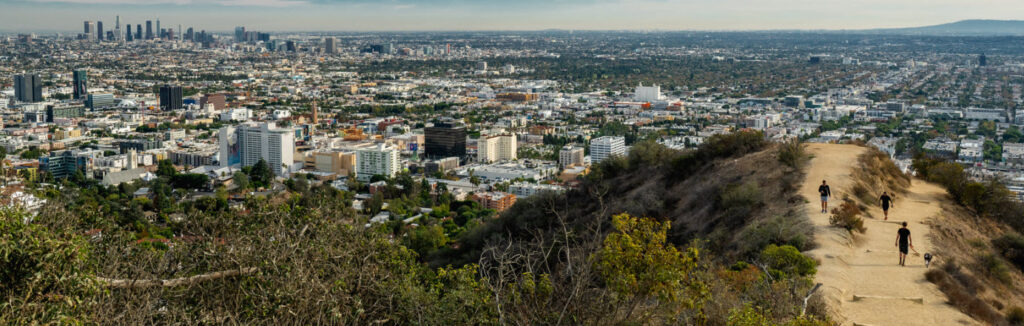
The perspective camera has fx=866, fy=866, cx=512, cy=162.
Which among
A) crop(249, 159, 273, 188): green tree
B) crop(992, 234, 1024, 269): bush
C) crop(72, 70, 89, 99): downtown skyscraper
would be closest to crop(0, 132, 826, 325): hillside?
crop(992, 234, 1024, 269): bush

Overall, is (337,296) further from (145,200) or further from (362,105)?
(362,105)

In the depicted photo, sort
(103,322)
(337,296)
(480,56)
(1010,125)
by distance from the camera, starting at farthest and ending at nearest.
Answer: (480,56), (1010,125), (337,296), (103,322)

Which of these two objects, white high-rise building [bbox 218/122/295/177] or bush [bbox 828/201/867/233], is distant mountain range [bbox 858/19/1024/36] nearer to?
white high-rise building [bbox 218/122/295/177]

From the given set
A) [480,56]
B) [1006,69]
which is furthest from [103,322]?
[480,56]

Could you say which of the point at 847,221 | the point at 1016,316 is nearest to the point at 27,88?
the point at 847,221

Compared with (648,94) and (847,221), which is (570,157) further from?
(648,94)
